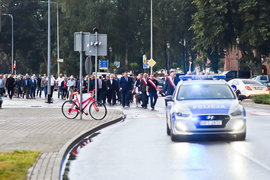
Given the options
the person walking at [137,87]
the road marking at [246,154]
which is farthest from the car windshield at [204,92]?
the person walking at [137,87]

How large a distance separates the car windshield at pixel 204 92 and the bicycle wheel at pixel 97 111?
588 centimetres

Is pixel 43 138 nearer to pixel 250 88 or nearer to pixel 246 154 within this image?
pixel 246 154

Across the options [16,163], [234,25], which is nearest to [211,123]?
[16,163]

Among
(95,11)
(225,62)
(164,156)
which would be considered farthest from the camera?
(225,62)

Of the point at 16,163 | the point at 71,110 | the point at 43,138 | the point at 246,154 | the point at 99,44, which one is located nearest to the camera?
the point at 16,163

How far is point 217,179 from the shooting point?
7.88m

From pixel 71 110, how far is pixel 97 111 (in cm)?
92

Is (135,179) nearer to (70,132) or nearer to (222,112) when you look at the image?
(222,112)

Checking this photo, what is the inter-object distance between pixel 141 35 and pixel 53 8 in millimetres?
11799

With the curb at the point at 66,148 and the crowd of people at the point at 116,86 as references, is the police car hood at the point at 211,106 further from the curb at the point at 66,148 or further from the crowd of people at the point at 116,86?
the crowd of people at the point at 116,86

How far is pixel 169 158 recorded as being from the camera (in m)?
10.1

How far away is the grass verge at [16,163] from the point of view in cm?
769

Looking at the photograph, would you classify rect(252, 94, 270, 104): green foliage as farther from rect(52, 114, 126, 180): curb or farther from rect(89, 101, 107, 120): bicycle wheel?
rect(52, 114, 126, 180): curb

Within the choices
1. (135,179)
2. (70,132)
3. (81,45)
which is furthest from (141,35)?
(135,179)
